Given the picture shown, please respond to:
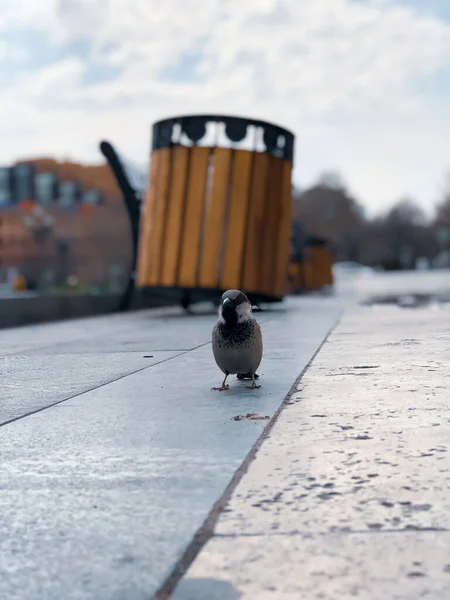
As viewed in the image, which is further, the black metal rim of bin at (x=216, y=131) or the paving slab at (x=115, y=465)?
the black metal rim of bin at (x=216, y=131)

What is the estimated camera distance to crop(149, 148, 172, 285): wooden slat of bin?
37.3 feet

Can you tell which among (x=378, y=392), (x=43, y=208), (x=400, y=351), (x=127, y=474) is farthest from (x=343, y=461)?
(x=43, y=208)

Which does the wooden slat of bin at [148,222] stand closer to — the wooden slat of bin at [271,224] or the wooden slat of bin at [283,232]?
the wooden slat of bin at [271,224]

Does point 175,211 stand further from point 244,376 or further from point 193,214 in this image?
point 244,376

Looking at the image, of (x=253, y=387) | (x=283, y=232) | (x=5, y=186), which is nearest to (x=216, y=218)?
(x=283, y=232)

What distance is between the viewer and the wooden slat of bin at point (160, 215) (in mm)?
11367

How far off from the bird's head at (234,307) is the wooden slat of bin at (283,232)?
8.13 m

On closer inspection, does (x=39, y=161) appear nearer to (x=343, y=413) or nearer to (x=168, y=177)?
(x=168, y=177)

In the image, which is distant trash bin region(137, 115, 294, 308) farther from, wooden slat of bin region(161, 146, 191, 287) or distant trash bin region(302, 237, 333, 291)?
distant trash bin region(302, 237, 333, 291)

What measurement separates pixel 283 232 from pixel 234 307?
8427 mm

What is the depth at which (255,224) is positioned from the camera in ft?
37.5

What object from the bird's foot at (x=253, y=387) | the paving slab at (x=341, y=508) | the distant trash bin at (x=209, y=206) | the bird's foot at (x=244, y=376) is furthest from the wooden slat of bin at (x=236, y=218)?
the paving slab at (x=341, y=508)

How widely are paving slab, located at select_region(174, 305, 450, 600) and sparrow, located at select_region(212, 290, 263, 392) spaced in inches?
14.7

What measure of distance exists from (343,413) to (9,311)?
26.9 ft
